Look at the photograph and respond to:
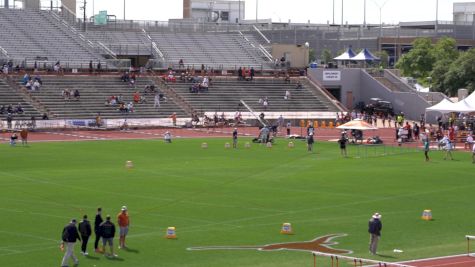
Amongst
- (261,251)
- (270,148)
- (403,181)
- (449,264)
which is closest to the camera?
(449,264)

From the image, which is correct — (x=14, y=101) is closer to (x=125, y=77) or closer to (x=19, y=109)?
(x=19, y=109)

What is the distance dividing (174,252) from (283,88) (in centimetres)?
6216

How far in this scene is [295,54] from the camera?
102500 millimetres

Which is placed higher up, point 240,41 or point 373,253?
point 240,41

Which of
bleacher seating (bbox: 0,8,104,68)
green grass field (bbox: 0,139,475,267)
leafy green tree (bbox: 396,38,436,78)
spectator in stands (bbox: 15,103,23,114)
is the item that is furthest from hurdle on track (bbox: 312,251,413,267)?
leafy green tree (bbox: 396,38,436,78)

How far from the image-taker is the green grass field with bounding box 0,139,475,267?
30.7 meters

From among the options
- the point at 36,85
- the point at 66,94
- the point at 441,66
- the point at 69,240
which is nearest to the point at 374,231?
the point at 69,240

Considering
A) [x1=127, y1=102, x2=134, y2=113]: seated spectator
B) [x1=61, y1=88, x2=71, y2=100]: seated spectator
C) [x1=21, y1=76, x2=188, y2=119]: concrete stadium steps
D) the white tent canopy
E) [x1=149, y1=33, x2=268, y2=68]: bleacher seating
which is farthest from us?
[x1=149, y1=33, x2=268, y2=68]: bleacher seating

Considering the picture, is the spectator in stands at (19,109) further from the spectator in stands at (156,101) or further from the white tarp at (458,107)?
the white tarp at (458,107)

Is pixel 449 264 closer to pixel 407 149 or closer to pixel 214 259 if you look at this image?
pixel 214 259

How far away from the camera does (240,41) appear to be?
105 meters

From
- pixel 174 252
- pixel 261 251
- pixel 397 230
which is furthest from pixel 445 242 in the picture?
pixel 174 252

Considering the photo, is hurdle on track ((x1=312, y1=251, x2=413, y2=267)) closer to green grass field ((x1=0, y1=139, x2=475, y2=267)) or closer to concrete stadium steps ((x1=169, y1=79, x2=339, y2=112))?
green grass field ((x1=0, y1=139, x2=475, y2=267))

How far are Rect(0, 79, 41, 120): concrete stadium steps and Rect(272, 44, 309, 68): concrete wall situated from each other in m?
31.8
